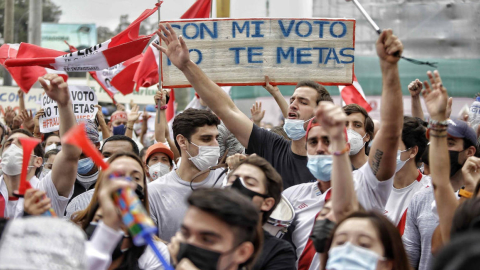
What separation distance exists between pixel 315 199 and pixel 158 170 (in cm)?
265

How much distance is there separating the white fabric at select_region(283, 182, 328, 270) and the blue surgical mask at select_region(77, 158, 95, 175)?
6.56 ft

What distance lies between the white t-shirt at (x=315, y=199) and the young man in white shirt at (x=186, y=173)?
0.70 metres

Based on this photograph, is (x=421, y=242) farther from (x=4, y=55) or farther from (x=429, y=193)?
(x=4, y=55)

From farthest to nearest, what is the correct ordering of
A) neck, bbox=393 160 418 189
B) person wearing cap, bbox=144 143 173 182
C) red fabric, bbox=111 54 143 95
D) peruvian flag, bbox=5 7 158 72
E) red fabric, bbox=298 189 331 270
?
red fabric, bbox=111 54 143 95 → person wearing cap, bbox=144 143 173 182 → peruvian flag, bbox=5 7 158 72 → neck, bbox=393 160 418 189 → red fabric, bbox=298 189 331 270

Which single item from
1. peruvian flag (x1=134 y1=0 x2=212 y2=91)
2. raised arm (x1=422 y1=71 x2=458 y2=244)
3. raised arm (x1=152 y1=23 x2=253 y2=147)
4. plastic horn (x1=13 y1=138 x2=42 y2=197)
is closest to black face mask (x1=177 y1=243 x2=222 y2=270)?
plastic horn (x1=13 y1=138 x2=42 y2=197)

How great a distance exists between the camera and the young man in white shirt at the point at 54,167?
3594 mm

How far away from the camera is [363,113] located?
496cm

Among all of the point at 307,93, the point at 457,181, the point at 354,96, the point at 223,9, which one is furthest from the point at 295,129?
the point at 223,9

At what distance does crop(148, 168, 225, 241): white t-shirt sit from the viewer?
4344 mm

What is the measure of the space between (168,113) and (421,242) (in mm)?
5321

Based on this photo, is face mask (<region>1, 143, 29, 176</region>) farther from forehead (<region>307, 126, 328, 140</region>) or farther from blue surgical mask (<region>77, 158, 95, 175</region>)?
forehead (<region>307, 126, 328, 140</region>)

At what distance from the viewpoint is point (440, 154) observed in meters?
3.12

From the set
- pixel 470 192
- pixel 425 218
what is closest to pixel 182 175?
pixel 425 218

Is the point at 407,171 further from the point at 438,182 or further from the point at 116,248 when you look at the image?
the point at 116,248
